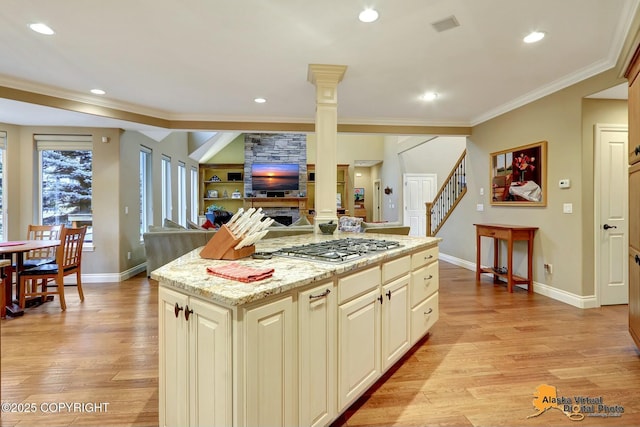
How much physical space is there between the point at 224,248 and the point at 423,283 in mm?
1603

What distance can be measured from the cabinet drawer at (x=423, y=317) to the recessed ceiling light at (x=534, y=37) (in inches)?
89.8

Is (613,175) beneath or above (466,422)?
above

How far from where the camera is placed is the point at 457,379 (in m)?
2.16

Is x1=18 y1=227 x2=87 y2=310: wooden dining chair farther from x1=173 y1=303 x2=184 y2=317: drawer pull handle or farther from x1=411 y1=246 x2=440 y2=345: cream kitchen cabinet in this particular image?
x1=411 y1=246 x2=440 y2=345: cream kitchen cabinet

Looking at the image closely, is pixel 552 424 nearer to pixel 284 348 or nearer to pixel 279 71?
pixel 284 348

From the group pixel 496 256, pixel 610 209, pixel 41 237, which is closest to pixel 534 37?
pixel 610 209

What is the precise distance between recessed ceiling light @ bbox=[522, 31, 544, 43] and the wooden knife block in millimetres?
2797

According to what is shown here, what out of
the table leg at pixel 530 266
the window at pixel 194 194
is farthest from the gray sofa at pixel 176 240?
the window at pixel 194 194

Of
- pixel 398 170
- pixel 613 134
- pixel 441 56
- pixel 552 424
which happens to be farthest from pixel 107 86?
pixel 398 170

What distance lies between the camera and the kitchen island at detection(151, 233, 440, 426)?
1.22m

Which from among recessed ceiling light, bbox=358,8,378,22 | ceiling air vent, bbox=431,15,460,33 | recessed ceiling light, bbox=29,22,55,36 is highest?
ceiling air vent, bbox=431,15,460,33

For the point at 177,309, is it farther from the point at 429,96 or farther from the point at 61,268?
the point at 429,96

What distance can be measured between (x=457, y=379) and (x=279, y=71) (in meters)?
3.10

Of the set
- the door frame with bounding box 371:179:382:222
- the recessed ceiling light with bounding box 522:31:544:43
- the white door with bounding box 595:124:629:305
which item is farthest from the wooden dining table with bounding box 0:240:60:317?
the door frame with bounding box 371:179:382:222
